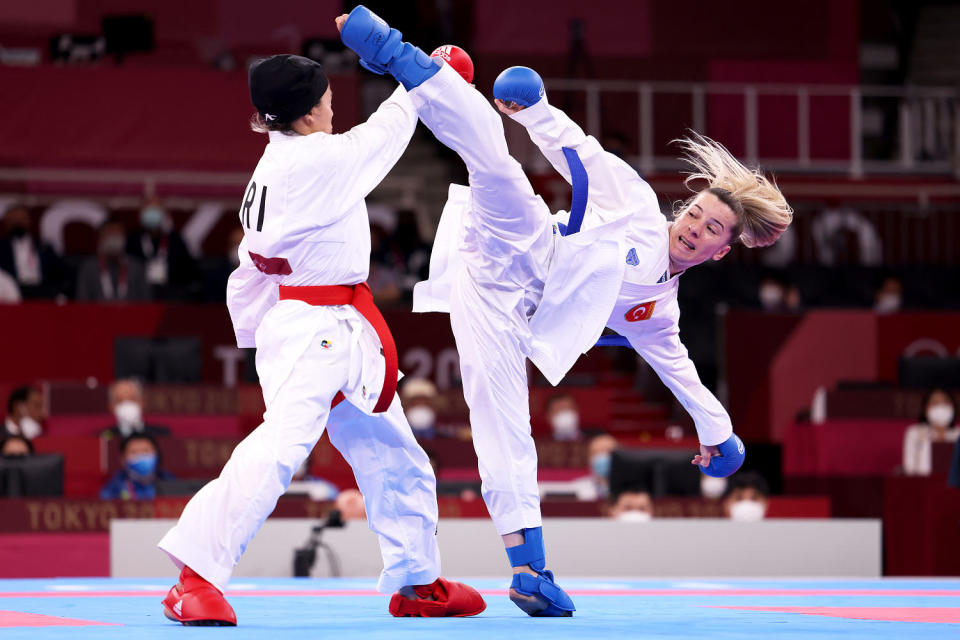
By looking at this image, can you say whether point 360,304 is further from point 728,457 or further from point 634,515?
point 634,515

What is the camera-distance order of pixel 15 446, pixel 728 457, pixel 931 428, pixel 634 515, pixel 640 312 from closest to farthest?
pixel 640 312 < pixel 728 457 < pixel 634 515 < pixel 15 446 < pixel 931 428

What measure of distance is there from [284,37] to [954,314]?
Result: 718 centimetres

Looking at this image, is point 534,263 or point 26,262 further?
point 26,262

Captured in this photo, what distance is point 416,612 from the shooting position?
4.02 meters

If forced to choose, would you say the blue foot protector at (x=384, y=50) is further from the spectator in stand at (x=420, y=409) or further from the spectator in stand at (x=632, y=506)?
the spectator in stand at (x=420, y=409)

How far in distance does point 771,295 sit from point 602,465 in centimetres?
423

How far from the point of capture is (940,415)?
32.9 ft

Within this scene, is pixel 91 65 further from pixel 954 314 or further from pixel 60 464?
pixel 954 314

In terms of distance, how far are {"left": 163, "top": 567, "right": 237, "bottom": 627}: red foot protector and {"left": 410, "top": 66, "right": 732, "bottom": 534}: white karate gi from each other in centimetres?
86

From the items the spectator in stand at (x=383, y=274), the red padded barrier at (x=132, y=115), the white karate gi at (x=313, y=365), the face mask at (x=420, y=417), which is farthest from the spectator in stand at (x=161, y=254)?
the white karate gi at (x=313, y=365)

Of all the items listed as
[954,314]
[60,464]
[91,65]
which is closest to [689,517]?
[60,464]

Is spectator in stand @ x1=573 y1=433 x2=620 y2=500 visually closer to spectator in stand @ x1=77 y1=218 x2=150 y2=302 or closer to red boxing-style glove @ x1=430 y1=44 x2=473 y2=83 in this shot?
spectator in stand @ x1=77 y1=218 x2=150 y2=302

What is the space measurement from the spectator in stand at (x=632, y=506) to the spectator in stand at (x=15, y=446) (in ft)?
11.4

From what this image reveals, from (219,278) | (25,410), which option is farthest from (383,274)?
(25,410)
